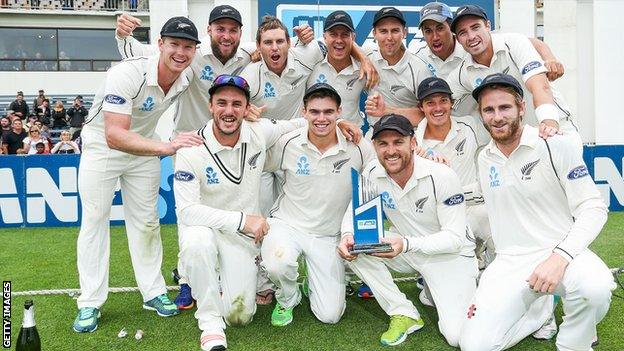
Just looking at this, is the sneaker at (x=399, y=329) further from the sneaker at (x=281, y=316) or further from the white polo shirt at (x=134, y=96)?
the white polo shirt at (x=134, y=96)

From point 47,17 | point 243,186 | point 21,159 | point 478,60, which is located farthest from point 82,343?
point 47,17

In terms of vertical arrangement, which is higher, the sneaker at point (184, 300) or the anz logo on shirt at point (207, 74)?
the anz logo on shirt at point (207, 74)

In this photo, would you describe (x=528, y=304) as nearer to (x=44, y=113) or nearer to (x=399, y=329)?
(x=399, y=329)

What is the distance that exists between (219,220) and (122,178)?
0.95 metres

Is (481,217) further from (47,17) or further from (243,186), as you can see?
(47,17)

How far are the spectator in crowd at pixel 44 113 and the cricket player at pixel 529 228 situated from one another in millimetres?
16576

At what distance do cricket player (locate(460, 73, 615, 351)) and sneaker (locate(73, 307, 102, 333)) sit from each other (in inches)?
97.3

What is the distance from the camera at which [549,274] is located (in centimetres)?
287

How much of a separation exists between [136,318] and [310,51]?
2.57 metres

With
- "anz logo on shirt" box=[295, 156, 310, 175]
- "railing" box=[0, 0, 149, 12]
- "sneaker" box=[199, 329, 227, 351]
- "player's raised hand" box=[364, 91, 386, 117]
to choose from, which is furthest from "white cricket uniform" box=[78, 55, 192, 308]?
"railing" box=[0, 0, 149, 12]

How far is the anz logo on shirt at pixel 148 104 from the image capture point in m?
3.84

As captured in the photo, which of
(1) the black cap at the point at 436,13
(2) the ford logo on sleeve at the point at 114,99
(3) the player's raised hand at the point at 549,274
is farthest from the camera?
(1) the black cap at the point at 436,13

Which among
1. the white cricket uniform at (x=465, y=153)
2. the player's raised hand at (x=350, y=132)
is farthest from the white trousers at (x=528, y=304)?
the player's raised hand at (x=350, y=132)

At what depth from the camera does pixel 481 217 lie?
4.23 m
